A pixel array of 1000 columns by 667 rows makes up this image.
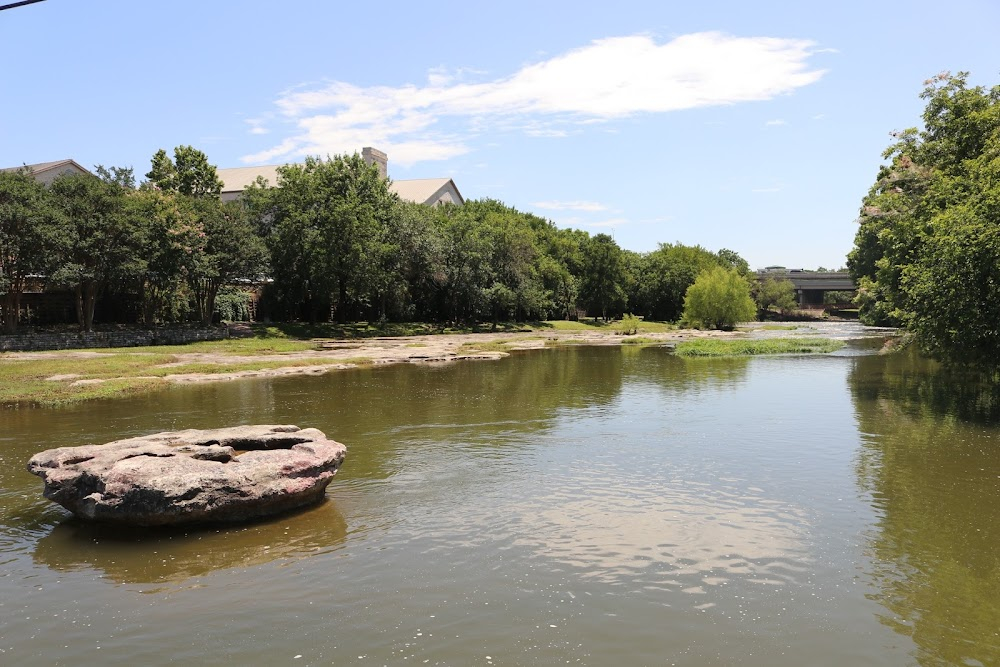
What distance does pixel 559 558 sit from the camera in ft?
37.3

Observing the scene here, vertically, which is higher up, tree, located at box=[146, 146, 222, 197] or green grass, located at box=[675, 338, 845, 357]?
tree, located at box=[146, 146, 222, 197]

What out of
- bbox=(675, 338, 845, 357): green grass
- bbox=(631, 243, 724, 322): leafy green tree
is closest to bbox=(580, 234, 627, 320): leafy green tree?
bbox=(631, 243, 724, 322): leafy green tree

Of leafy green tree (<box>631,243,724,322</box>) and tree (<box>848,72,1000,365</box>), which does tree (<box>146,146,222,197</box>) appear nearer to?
tree (<box>848,72,1000,365</box>)

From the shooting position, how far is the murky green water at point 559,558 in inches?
339

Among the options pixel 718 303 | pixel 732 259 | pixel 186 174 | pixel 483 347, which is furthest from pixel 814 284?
pixel 186 174

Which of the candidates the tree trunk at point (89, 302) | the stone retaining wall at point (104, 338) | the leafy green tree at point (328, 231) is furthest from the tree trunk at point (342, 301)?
the tree trunk at point (89, 302)

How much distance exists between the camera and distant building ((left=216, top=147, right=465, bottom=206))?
4006 inches

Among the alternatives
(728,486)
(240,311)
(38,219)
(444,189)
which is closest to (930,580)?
(728,486)

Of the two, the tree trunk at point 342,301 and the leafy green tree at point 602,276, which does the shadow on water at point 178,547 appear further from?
the leafy green tree at point 602,276

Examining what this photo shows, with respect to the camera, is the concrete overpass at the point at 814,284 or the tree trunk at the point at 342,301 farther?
the concrete overpass at the point at 814,284

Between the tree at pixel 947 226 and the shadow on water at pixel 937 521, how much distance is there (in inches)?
123

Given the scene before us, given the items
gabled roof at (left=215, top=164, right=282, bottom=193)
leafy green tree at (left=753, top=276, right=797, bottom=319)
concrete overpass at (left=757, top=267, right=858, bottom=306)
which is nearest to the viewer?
gabled roof at (left=215, top=164, right=282, bottom=193)

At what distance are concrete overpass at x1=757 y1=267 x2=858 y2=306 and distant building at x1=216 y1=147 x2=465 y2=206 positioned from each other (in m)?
79.4

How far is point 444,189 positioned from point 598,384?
89.5 m
